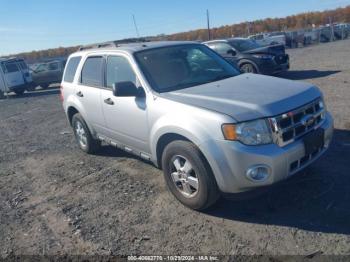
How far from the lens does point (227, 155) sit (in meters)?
3.45

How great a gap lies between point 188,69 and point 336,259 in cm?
294

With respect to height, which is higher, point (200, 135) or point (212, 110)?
point (212, 110)

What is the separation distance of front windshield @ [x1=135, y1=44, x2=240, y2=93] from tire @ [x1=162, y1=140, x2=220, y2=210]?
34.5 inches

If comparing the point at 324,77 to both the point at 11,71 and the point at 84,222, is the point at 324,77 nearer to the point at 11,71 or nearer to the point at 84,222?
the point at 84,222

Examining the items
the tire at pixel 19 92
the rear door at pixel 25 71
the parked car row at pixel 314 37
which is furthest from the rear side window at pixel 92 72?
the parked car row at pixel 314 37

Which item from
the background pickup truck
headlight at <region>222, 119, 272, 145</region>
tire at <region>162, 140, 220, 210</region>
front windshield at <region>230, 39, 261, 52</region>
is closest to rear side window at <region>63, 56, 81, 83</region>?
tire at <region>162, 140, 220, 210</region>

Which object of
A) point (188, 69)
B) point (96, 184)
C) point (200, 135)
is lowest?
point (96, 184)

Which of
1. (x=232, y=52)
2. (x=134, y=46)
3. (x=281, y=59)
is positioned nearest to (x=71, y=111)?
(x=134, y=46)

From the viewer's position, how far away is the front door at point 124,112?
4574 mm

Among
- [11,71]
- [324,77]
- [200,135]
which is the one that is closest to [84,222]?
[200,135]

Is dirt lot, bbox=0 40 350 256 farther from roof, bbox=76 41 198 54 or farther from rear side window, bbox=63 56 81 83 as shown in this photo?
roof, bbox=76 41 198 54

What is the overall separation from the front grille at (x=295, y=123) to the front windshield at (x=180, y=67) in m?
1.36

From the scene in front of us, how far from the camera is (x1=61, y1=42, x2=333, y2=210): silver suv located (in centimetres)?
344

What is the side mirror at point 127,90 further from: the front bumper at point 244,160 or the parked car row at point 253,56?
the parked car row at point 253,56
